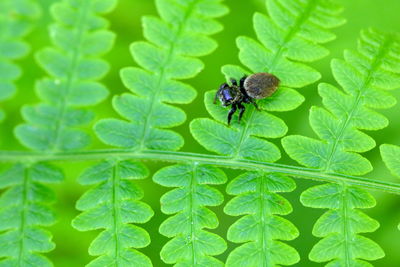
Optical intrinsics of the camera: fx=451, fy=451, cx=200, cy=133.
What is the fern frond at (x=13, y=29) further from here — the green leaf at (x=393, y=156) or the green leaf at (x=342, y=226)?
the green leaf at (x=393, y=156)

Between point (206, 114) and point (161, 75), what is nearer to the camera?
point (161, 75)

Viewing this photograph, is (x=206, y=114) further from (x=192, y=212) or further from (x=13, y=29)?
(x=13, y=29)

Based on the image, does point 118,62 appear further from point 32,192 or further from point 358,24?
point 358,24

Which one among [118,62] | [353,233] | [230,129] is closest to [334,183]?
[353,233]

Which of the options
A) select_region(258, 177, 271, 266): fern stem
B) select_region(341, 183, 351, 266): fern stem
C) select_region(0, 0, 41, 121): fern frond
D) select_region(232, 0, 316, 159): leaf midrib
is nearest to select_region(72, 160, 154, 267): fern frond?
select_region(258, 177, 271, 266): fern stem

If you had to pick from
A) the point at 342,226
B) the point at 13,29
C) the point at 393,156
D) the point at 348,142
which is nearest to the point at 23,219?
the point at 13,29

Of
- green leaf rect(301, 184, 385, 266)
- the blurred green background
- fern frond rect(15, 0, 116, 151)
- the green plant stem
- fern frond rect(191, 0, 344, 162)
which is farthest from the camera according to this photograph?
the blurred green background

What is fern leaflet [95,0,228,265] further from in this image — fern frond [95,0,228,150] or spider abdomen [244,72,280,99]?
spider abdomen [244,72,280,99]

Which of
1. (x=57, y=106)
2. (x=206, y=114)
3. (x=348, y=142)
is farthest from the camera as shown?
(x=206, y=114)
